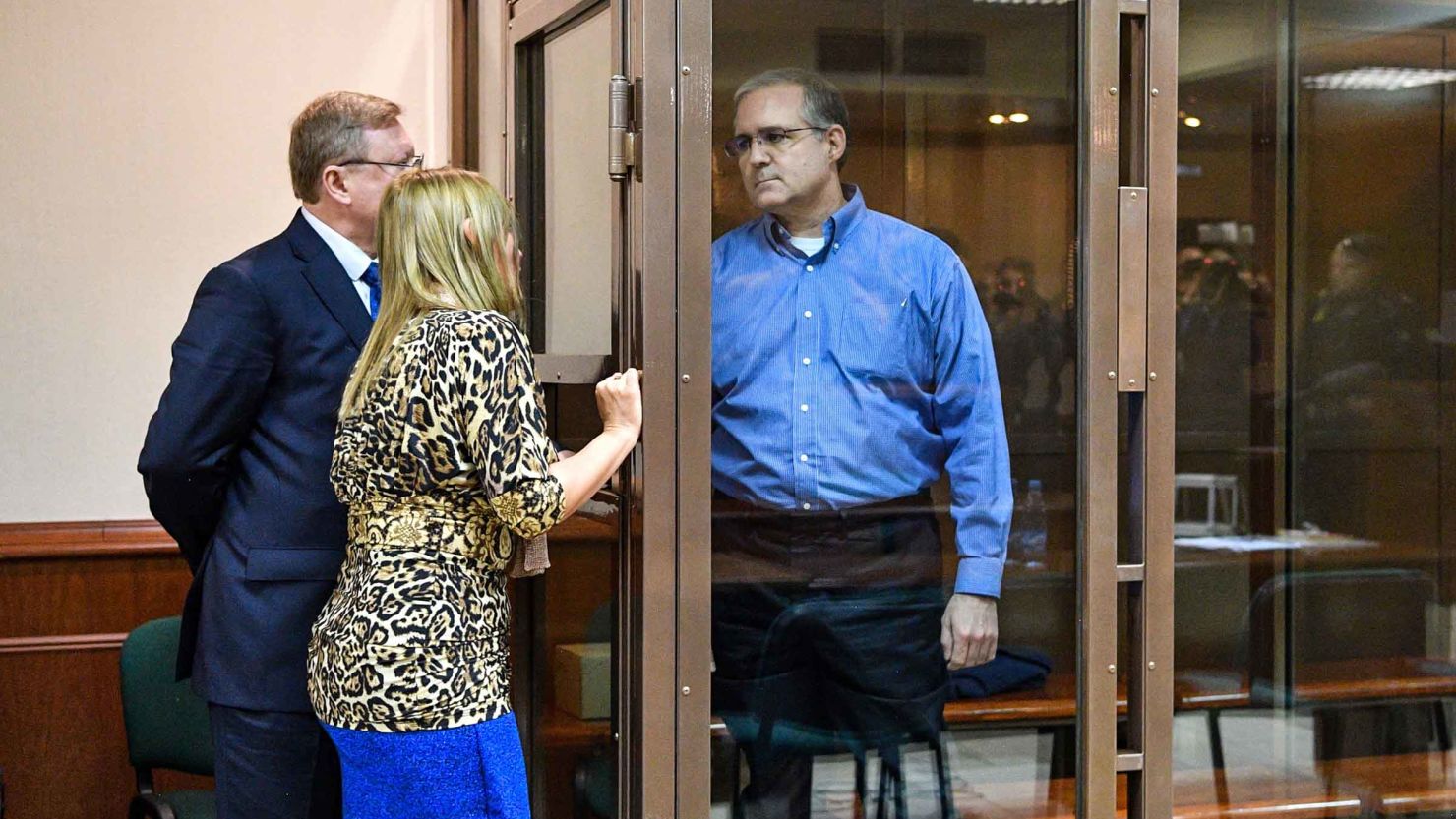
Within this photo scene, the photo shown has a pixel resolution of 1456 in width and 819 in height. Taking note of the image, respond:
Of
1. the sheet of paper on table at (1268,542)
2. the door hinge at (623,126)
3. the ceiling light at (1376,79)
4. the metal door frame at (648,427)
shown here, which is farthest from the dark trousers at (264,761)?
the ceiling light at (1376,79)

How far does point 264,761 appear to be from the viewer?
2289mm

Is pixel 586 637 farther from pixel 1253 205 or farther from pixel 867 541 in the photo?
pixel 1253 205

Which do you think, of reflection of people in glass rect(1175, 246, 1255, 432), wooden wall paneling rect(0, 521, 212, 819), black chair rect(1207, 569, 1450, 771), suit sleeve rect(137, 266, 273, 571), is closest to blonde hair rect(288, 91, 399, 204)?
suit sleeve rect(137, 266, 273, 571)

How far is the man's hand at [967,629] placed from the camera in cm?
235

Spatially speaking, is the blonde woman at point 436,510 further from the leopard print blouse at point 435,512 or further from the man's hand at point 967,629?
the man's hand at point 967,629

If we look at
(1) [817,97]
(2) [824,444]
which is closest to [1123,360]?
(2) [824,444]

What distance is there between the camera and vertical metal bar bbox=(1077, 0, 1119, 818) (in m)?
2.40

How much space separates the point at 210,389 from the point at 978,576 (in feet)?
3.92

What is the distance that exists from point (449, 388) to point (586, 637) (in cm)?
65

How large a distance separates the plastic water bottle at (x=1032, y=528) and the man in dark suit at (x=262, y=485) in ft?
3.47

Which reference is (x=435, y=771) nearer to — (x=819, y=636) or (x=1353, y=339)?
(x=819, y=636)

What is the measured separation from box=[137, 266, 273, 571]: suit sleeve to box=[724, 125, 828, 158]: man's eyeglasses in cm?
73

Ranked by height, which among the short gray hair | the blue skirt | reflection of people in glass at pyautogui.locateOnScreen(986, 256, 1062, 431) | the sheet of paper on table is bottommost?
the blue skirt

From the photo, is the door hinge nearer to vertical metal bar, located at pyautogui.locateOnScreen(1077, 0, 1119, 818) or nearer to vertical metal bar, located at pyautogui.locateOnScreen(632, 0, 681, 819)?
vertical metal bar, located at pyautogui.locateOnScreen(632, 0, 681, 819)
